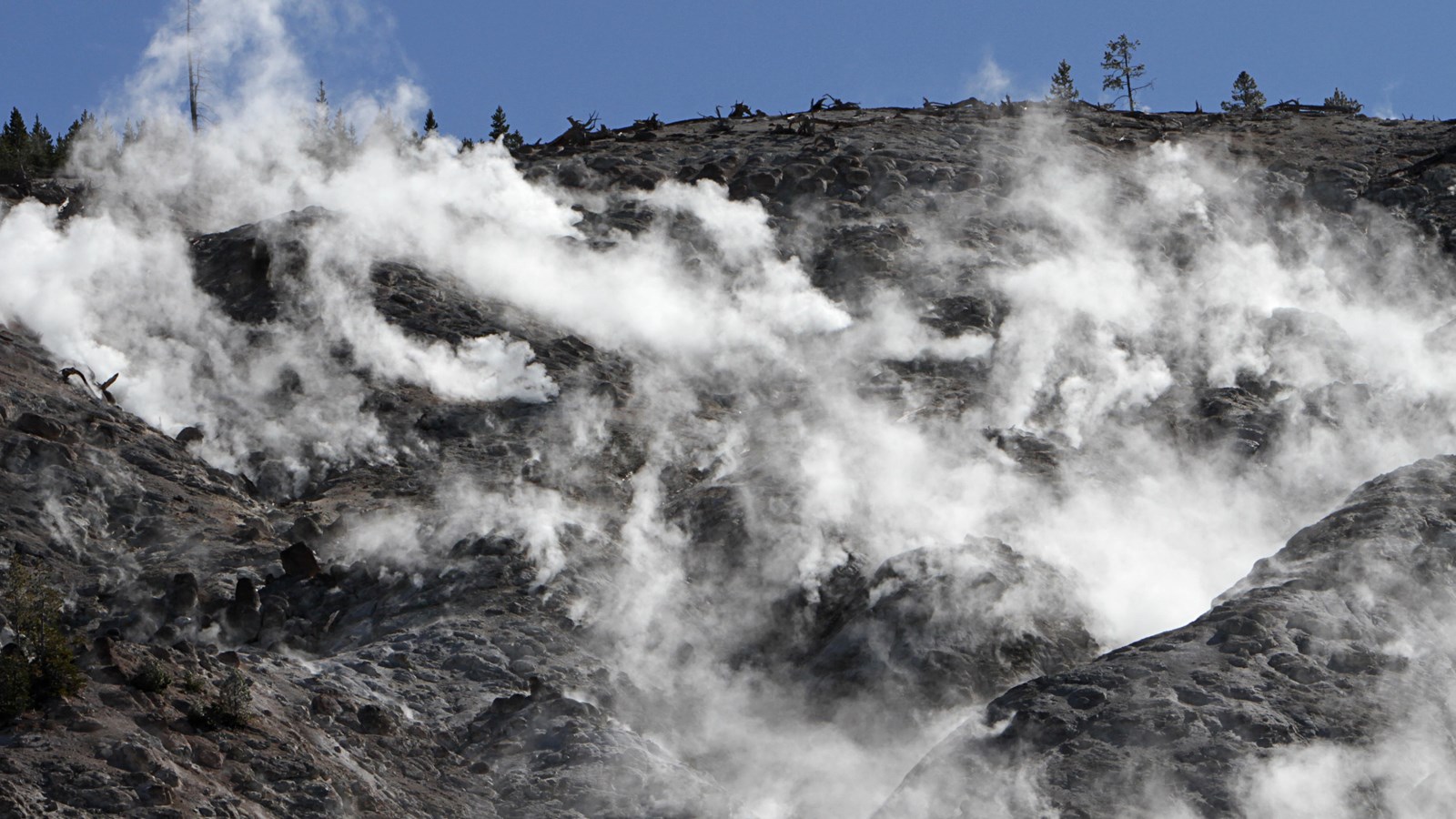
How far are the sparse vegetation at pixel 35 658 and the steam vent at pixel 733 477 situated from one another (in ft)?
0.13

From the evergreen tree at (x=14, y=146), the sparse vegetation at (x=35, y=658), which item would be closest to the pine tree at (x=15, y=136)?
the evergreen tree at (x=14, y=146)

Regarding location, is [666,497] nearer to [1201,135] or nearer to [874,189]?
[874,189]

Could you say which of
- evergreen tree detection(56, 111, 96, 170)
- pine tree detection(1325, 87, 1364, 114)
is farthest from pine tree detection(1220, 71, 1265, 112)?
evergreen tree detection(56, 111, 96, 170)

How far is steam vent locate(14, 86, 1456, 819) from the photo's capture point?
45.7 feet

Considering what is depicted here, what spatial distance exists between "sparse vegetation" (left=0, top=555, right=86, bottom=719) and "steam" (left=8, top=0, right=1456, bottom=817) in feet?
14.9

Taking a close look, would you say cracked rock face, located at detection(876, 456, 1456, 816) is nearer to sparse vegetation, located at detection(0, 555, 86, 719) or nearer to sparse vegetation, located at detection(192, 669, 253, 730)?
sparse vegetation, located at detection(192, 669, 253, 730)

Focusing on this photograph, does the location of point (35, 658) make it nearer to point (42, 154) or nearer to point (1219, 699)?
point (1219, 699)

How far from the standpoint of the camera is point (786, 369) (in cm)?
2338

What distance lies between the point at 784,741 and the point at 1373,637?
17.7 ft

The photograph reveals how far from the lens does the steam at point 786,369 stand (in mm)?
17469

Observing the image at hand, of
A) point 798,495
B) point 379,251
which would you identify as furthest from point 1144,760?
point 379,251

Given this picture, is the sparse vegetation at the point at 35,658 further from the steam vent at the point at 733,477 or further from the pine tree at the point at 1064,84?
the pine tree at the point at 1064,84

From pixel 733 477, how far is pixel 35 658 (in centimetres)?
888

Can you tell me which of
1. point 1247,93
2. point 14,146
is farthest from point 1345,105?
point 14,146
